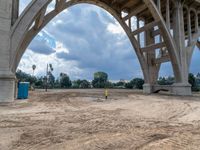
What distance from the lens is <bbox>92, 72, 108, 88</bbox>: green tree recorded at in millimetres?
66438

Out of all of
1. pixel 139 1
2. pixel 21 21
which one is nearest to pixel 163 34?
pixel 139 1

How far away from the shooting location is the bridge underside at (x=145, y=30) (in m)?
11.4

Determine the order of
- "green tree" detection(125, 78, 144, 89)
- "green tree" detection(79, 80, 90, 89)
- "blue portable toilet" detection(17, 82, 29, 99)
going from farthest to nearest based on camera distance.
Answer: "green tree" detection(79, 80, 90, 89) → "green tree" detection(125, 78, 144, 89) → "blue portable toilet" detection(17, 82, 29, 99)

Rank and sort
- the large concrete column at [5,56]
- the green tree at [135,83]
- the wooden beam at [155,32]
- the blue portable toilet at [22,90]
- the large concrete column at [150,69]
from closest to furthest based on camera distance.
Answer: the large concrete column at [5,56]
the blue portable toilet at [22,90]
the large concrete column at [150,69]
the wooden beam at [155,32]
the green tree at [135,83]

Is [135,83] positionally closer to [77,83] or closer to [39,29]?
[77,83]

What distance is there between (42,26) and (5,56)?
771 centimetres

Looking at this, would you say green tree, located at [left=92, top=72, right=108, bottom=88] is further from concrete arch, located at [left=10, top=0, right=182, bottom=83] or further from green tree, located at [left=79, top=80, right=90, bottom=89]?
concrete arch, located at [left=10, top=0, right=182, bottom=83]

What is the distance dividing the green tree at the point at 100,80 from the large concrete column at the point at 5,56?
5377cm

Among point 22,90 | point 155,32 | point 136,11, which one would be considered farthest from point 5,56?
point 155,32

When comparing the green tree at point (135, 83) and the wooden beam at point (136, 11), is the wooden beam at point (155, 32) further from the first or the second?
the green tree at point (135, 83)

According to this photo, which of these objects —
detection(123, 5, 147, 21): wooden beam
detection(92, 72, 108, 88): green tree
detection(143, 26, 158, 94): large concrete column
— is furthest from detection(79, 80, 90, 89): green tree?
detection(123, 5, 147, 21): wooden beam

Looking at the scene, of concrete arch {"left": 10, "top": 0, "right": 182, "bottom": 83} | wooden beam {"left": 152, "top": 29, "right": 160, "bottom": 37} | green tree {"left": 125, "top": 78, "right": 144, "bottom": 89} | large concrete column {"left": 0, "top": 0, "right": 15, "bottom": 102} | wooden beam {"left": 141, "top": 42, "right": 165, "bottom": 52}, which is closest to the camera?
large concrete column {"left": 0, "top": 0, "right": 15, "bottom": 102}

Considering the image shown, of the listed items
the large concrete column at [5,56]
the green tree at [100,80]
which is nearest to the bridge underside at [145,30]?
the large concrete column at [5,56]

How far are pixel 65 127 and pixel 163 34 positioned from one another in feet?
71.1
